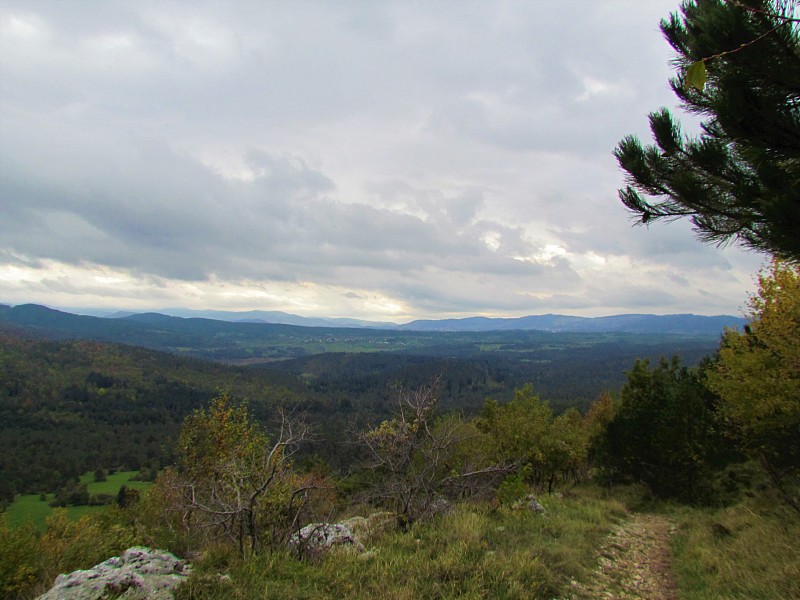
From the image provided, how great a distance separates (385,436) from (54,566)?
A: 9.65 metres

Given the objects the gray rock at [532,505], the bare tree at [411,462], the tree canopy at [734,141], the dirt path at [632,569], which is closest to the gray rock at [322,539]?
the bare tree at [411,462]

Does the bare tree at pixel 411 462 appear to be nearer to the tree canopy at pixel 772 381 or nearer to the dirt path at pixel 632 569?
the dirt path at pixel 632 569

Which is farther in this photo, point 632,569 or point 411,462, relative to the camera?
point 411,462

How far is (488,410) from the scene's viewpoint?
112 ft

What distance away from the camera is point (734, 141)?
5902 mm

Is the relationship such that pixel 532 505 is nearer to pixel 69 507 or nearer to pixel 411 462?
pixel 411 462

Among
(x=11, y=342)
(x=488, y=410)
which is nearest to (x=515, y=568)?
(x=488, y=410)

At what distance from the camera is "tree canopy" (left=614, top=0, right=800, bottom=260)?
17.0 ft

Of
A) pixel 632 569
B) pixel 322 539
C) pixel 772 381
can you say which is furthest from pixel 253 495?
pixel 772 381

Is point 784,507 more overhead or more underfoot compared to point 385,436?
more underfoot

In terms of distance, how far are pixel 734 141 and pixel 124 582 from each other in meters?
11.0

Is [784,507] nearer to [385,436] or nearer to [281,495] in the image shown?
[385,436]

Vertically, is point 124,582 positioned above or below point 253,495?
below

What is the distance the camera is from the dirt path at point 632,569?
770 centimetres
